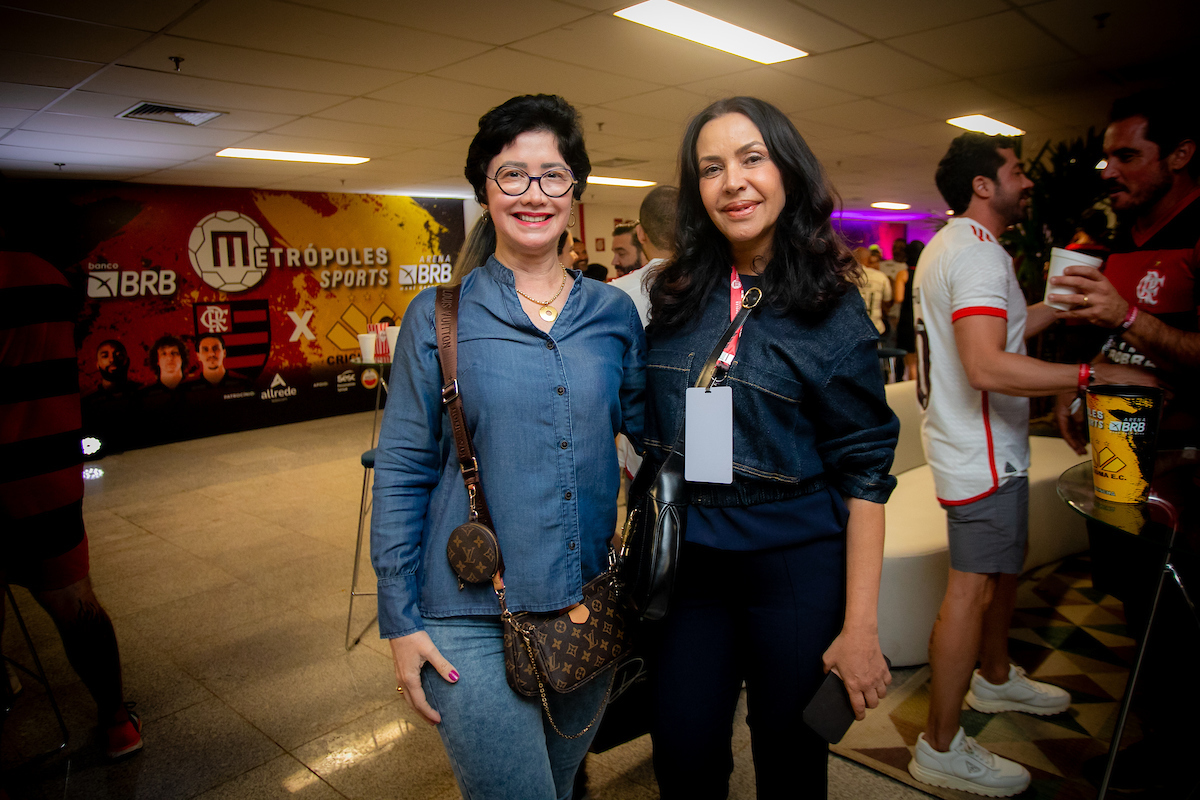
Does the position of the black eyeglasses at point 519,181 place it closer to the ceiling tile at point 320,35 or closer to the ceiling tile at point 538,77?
the ceiling tile at point 320,35

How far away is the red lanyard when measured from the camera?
1.18 metres

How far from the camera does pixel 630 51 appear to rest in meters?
4.02

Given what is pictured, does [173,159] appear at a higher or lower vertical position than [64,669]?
higher

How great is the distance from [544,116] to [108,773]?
7.78 feet

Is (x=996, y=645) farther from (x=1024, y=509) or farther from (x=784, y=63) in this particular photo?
(x=784, y=63)

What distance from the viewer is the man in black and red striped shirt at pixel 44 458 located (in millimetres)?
1920

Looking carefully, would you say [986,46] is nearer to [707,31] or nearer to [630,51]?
[707,31]

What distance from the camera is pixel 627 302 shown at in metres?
1.33

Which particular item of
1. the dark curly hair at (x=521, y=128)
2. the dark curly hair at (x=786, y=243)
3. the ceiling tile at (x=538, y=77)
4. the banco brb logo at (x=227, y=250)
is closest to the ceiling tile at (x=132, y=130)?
the ceiling tile at (x=538, y=77)

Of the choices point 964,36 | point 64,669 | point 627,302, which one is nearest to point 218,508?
point 64,669

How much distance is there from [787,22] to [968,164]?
2.15 metres

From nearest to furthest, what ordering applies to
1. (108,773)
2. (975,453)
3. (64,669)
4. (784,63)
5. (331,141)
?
(975,453), (108,773), (64,669), (784,63), (331,141)

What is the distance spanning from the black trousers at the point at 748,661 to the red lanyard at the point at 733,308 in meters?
0.32

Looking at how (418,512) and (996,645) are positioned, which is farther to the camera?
(996,645)
